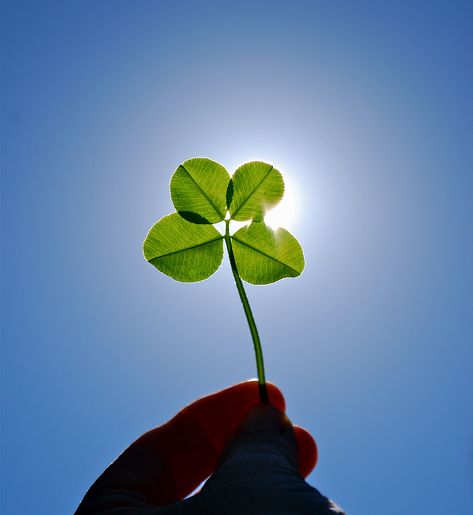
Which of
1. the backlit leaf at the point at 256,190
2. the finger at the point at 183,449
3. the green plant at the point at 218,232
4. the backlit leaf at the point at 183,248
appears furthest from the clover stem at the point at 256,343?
the backlit leaf at the point at 256,190

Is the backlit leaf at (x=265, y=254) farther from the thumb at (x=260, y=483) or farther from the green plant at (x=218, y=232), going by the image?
the thumb at (x=260, y=483)

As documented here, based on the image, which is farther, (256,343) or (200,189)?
(200,189)

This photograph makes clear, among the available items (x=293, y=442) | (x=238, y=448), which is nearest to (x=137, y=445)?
(x=238, y=448)

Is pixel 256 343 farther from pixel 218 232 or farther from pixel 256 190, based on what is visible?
pixel 256 190

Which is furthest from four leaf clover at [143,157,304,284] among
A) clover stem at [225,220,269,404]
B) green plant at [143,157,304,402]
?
clover stem at [225,220,269,404]

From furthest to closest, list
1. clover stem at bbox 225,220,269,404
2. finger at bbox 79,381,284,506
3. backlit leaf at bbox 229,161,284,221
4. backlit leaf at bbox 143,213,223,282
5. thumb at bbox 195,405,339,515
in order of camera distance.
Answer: backlit leaf at bbox 229,161,284,221 < backlit leaf at bbox 143,213,223,282 < clover stem at bbox 225,220,269,404 < finger at bbox 79,381,284,506 < thumb at bbox 195,405,339,515

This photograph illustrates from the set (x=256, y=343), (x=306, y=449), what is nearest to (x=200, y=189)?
(x=256, y=343)

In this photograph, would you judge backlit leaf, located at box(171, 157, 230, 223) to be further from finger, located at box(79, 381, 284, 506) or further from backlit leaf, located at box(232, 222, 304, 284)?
finger, located at box(79, 381, 284, 506)
